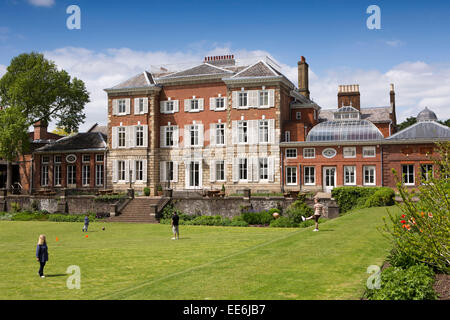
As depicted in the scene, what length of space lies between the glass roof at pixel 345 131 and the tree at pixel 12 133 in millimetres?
29708

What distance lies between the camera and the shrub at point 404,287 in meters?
10.2

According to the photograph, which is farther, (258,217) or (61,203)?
(61,203)

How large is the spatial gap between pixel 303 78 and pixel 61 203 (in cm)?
3015

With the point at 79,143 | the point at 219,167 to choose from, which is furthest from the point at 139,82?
the point at 219,167

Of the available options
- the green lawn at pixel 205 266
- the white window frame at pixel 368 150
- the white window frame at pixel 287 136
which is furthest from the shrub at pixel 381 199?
the white window frame at pixel 287 136

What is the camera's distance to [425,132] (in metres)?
38.3

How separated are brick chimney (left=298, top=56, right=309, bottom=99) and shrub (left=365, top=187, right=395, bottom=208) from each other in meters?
23.7

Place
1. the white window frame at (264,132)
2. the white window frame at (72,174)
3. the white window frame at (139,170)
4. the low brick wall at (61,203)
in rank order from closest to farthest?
the low brick wall at (61,203) → the white window frame at (264,132) → the white window frame at (139,170) → the white window frame at (72,174)

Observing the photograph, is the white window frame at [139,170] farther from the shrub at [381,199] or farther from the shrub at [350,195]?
the shrub at [381,199]

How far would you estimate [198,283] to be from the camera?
12.8 metres

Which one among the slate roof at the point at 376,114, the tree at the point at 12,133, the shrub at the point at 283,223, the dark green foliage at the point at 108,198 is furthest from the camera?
the slate roof at the point at 376,114

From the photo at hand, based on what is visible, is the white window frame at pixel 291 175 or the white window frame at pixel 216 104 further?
the white window frame at pixel 216 104

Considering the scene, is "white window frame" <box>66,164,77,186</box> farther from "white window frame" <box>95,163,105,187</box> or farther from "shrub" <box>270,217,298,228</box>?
"shrub" <box>270,217,298,228</box>

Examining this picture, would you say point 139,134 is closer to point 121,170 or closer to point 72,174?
point 121,170
